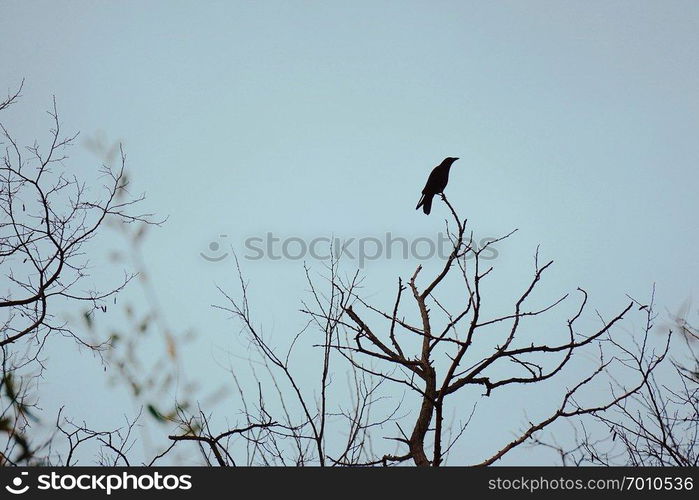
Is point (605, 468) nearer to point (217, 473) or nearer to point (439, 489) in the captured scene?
point (439, 489)

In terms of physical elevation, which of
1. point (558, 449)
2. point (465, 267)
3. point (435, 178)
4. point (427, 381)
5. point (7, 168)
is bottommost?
point (558, 449)

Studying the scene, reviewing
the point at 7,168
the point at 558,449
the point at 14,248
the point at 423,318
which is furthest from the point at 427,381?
the point at 7,168

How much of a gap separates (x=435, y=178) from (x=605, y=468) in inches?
205

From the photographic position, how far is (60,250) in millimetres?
3924

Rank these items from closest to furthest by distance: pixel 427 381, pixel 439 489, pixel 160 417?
pixel 160 417 → pixel 439 489 → pixel 427 381

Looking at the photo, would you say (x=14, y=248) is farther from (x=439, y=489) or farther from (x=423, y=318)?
(x=439, y=489)

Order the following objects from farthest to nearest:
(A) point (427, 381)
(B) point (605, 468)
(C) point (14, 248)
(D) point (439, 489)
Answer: (C) point (14, 248) → (A) point (427, 381) → (B) point (605, 468) → (D) point (439, 489)

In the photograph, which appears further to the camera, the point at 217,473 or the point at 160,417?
the point at 217,473

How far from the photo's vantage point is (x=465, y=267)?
3188 mm

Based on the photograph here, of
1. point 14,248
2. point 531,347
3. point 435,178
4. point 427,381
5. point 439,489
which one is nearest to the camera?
point 439,489

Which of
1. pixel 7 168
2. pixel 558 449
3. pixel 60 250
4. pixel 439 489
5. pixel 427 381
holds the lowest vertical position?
pixel 439 489

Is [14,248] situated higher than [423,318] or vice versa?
[14,248]

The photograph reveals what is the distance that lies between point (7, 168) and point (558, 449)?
14.4ft

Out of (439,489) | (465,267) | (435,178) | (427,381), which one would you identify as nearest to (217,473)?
(439,489)
